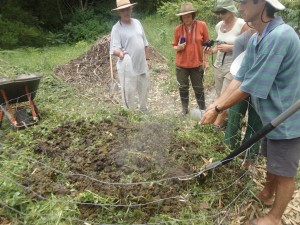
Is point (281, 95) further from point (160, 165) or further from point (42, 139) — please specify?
point (42, 139)

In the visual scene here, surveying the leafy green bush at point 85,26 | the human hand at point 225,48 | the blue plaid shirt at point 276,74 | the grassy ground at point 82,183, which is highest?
the blue plaid shirt at point 276,74

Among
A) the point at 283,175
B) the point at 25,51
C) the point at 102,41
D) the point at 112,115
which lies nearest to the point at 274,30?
the point at 283,175

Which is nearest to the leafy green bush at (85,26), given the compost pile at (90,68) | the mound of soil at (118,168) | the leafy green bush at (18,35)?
the leafy green bush at (18,35)

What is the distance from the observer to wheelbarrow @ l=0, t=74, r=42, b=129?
406cm

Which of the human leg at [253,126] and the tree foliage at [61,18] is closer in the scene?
the human leg at [253,126]

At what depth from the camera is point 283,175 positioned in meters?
2.40

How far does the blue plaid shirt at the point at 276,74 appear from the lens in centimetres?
209

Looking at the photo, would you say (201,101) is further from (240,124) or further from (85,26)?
(85,26)

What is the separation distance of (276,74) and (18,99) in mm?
3498

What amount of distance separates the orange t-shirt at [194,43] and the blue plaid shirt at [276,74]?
2.21 meters

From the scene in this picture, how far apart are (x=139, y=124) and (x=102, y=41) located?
586 cm

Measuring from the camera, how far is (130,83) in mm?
4590

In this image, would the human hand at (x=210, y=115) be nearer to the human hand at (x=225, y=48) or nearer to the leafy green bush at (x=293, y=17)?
the human hand at (x=225, y=48)

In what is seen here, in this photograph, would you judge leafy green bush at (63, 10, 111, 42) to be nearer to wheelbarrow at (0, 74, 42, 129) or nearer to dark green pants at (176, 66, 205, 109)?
dark green pants at (176, 66, 205, 109)
